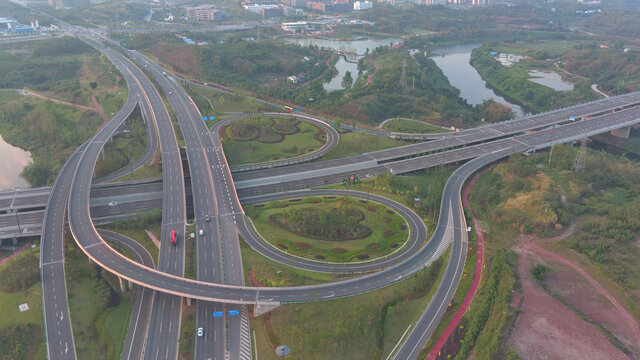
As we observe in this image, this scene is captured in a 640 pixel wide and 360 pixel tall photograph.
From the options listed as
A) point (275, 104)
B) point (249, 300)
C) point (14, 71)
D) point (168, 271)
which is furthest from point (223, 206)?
point (14, 71)

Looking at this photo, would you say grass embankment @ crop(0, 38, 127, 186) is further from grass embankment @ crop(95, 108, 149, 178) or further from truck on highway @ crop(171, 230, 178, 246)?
truck on highway @ crop(171, 230, 178, 246)

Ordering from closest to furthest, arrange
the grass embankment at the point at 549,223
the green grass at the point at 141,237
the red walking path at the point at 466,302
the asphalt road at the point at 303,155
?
the red walking path at the point at 466,302, the grass embankment at the point at 549,223, the green grass at the point at 141,237, the asphalt road at the point at 303,155

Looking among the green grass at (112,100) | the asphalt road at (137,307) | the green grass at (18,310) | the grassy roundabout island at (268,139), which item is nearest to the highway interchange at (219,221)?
the asphalt road at (137,307)

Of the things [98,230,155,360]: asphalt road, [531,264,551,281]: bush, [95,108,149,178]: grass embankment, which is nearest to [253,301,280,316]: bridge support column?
[98,230,155,360]: asphalt road

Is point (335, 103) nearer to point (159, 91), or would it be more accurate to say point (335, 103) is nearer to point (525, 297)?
point (159, 91)

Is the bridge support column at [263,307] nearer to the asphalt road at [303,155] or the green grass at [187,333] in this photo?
the green grass at [187,333]
